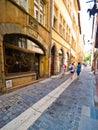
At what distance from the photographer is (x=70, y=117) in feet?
14.7

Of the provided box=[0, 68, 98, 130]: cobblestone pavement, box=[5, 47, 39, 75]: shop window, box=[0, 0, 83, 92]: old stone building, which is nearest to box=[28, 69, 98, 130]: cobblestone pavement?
box=[0, 68, 98, 130]: cobblestone pavement

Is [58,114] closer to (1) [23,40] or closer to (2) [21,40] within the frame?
(2) [21,40]

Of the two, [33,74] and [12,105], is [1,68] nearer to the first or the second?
[12,105]

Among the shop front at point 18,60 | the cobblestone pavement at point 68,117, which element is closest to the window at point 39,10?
the shop front at point 18,60

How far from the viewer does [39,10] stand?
441 inches

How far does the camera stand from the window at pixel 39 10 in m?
10.6

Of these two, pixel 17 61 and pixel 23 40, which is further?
pixel 23 40

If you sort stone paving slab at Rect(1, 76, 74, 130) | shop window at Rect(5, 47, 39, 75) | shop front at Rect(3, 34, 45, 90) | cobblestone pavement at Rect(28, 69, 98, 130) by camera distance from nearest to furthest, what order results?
stone paving slab at Rect(1, 76, 74, 130), cobblestone pavement at Rect(28, 69, 98, 130), shop front at Rect(3, 34, 45, 90), shop window at Rect(5, 47, 39, 75)

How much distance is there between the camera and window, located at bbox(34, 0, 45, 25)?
1060 cm

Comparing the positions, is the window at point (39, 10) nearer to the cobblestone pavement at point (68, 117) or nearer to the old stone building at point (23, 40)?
the old stone building at point (23, 40)

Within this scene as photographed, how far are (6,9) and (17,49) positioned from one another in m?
2.30

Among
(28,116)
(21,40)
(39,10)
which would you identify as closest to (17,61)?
(21,40)

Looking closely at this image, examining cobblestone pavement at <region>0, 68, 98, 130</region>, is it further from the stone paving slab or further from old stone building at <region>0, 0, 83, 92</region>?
old stone building at <region>0, 0, 83, 92</region>

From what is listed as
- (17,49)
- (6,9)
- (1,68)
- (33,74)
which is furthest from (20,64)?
(6,9)
